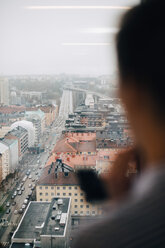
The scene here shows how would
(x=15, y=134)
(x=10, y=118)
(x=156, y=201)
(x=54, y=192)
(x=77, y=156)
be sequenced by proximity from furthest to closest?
(x=10, y=118)
(x=15, y=134)
(x=77, y=156)
(x=54, y=192)
(x=156, y=201)

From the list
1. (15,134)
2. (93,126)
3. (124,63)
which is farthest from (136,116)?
(15,134)

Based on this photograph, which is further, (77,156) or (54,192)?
(77,156)

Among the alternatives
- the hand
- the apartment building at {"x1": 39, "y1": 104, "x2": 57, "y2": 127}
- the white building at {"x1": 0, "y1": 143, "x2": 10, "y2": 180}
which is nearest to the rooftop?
the white building at {"x1": 0, "y1": 143, "x2": 10, "y2": 180}

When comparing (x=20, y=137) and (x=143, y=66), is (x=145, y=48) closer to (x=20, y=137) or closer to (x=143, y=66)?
(x=143, y=66)

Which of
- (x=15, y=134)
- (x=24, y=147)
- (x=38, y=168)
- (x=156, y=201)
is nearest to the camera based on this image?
(x=156, y=201)

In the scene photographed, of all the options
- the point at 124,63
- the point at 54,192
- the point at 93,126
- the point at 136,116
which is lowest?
the point at 54,192

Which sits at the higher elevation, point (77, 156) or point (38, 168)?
point (77, 156)

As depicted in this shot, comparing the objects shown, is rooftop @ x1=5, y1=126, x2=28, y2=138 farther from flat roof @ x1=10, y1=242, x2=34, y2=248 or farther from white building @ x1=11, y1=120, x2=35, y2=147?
flat roof @ x1=10, y1=242, x2=34, y2=248

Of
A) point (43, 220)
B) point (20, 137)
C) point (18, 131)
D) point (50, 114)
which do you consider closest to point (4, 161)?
point (20, 137)

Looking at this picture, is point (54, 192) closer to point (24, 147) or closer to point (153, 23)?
point (24, 147)
